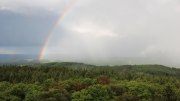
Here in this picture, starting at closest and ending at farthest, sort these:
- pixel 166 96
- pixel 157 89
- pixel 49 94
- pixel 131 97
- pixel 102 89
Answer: pixel 49 94, pixel 131 97, pixel 102 89, pixel 166 96, pixel 157 89

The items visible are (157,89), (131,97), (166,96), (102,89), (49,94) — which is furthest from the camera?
(157,89)

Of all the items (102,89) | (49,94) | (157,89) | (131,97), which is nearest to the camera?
(49,94)

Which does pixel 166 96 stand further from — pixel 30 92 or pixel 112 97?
pixel 30 92

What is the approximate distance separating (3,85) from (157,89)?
93407 mm

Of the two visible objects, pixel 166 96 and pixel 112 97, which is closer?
pixel 112 97

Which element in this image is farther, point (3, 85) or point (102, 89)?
point (3, 85)

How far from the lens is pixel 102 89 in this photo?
161500 millimetres

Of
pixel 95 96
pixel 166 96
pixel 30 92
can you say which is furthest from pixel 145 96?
pixel 30 92

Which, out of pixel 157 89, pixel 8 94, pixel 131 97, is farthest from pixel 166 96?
pixel 8 94

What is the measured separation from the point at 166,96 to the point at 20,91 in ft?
272

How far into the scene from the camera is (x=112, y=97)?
534ft

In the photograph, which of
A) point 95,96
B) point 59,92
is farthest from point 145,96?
point 59,92

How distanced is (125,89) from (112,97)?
2136 cm

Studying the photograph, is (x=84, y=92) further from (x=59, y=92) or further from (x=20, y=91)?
(x=20, y=91)
